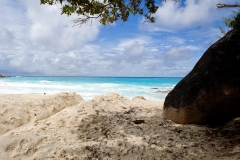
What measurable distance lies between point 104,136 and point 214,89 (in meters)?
3.02

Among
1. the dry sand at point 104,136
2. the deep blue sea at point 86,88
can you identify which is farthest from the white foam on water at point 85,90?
the dry sand at point 104,136

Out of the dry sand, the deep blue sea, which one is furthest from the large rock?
the deep blue sea

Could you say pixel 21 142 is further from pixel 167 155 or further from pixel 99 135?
pixel 167 155

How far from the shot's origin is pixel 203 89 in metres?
5.16

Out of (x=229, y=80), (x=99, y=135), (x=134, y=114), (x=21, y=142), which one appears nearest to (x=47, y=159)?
(x=21, y=142)

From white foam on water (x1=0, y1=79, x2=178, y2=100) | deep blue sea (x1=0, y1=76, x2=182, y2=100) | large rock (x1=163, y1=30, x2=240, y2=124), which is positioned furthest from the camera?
deep blue sea (x1=0, y1=76, x2=182, y2=100)

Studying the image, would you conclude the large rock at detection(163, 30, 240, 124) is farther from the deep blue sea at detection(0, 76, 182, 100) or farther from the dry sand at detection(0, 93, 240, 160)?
the deep blue sea at detection(0, 76, 182, 100)

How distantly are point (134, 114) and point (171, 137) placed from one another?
2179 mm

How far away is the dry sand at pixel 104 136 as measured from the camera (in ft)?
13.0

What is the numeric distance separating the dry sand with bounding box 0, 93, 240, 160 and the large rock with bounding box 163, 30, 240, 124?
33 centimetres

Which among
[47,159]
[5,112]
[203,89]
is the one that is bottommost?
[47,159]

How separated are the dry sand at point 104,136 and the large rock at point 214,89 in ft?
1.10

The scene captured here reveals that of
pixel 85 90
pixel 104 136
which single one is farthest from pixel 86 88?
pixel 104 136

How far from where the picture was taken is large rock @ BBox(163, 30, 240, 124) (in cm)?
491
